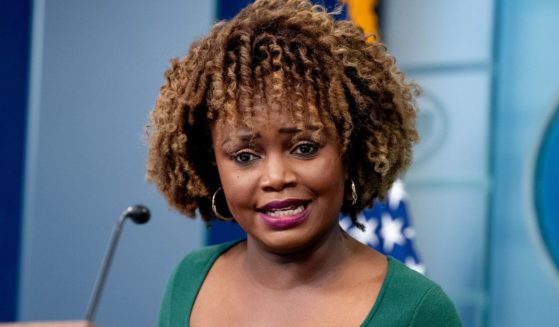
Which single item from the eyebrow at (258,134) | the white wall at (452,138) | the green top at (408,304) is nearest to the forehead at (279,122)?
the eyebrow at (258,134)

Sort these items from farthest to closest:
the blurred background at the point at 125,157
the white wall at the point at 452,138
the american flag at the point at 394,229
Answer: the white wall at the point at 452,138
the blurred background at the point at 125,157
the american flag at the point at 394,229

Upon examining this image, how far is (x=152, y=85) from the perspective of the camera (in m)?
3.26

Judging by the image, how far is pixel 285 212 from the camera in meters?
1.28

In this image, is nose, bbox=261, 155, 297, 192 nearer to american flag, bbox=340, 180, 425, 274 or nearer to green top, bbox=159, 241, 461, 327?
green top, bbox=159, 241, 461, 327

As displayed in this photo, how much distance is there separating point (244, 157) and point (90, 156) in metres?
2.12

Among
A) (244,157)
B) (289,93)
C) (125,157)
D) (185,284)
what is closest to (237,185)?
(244,157)

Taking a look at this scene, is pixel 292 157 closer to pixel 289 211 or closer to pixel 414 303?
pixel 289 211

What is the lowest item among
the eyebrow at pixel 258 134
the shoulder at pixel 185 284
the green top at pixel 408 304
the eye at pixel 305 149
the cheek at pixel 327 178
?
the shoulder at pixel 185 284

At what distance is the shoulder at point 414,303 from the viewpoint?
1.28 m

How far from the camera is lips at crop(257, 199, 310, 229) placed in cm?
127

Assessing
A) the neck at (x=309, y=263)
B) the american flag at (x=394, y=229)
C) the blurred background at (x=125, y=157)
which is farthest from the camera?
the blurred background at (x=125, y=157)

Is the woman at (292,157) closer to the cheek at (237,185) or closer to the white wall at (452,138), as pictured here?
the cheek at (237,185)

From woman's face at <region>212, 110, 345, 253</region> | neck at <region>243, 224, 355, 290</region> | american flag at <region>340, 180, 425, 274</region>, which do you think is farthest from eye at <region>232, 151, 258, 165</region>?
american flag at <region>340, 180, 425, 274</region>

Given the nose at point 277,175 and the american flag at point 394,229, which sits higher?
the nose at point 277,175
